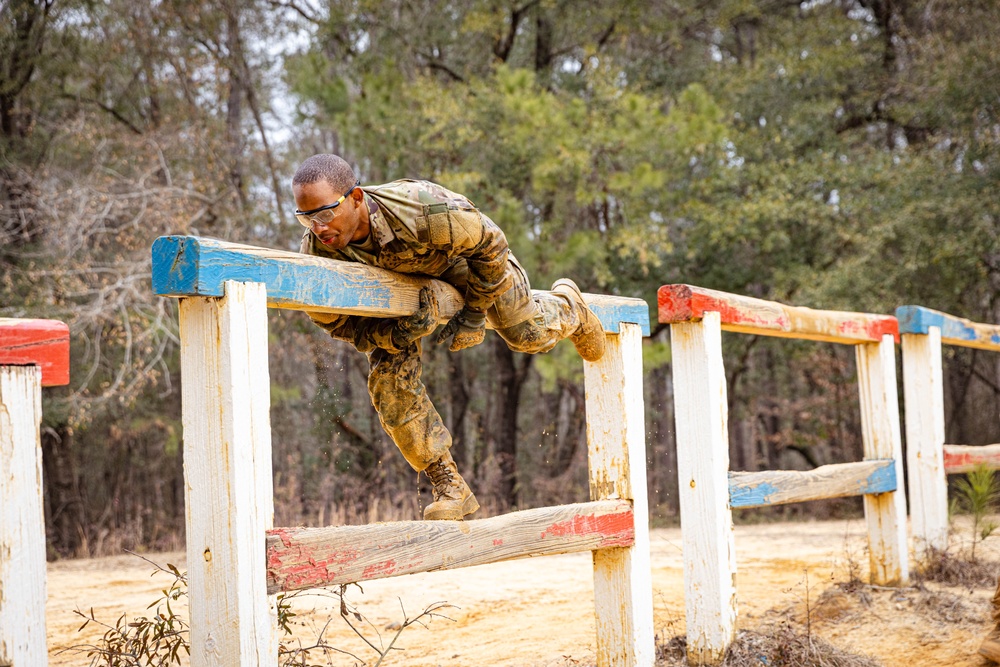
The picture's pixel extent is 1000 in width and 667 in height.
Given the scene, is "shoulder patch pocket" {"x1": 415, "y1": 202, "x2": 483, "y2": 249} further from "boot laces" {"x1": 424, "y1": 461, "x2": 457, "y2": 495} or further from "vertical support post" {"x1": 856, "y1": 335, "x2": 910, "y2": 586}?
"vertical support post" {"x1": 856, "y1": 335, "x2": 910, "y2": 586}

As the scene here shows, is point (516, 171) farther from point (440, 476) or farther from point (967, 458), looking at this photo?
point (440, 476)

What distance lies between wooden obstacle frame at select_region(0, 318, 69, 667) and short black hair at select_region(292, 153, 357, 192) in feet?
2.89

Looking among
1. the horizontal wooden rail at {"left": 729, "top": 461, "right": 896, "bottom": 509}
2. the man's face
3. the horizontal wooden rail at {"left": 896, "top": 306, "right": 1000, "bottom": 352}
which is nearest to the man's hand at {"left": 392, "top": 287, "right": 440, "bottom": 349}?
the man's face

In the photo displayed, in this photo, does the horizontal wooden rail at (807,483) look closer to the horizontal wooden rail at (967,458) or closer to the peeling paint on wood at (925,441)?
the peeling paint on wood at (925,441)

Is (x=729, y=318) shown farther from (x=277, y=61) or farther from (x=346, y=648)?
(x=277, y=61)

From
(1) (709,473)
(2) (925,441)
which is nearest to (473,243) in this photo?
(1) (709,473)

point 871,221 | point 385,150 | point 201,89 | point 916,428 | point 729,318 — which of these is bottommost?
point 916,428

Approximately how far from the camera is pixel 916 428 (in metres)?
5.63

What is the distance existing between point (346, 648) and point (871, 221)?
1003cm

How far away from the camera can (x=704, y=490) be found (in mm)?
3705

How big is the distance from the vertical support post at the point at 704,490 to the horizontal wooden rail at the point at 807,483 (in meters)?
0.12

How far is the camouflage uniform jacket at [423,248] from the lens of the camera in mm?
2670

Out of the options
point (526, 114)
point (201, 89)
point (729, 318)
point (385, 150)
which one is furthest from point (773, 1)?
point (729, 318)

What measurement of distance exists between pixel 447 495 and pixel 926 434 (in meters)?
3.81
